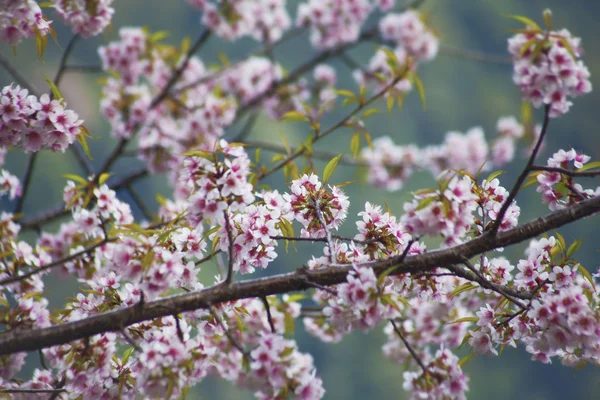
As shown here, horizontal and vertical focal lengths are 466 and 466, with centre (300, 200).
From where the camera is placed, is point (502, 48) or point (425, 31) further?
point (502, 48)

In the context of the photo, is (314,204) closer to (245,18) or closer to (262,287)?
(262,287)

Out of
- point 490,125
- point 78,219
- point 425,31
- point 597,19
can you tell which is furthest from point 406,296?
point 597,19

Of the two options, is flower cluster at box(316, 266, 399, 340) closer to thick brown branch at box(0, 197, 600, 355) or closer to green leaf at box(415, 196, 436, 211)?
thick brown branch at box(0, 197, 600, 355)

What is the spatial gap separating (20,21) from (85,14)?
1.27 feet

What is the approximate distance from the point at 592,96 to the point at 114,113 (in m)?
9.24

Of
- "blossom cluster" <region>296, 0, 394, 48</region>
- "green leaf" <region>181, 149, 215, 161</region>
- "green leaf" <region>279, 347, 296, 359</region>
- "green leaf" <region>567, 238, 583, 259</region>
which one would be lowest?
"green leaf" <region>279, 347, 296, 359</region>

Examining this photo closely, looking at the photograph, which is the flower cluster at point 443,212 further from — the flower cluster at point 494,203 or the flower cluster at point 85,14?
the flower cluster at point 85,14

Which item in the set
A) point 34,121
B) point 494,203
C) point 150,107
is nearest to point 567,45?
point 494,203

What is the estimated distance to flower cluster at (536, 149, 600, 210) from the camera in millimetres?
1364

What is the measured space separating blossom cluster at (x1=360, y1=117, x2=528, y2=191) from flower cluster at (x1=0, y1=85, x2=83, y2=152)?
3026mm

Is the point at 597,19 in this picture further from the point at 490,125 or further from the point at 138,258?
the point at 138,258

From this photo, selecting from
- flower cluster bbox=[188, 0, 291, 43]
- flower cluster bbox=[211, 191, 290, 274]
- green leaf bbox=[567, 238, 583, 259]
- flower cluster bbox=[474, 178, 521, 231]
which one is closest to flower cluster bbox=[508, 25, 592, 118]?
flower cluster bbox=[474, 178, 521, 231]

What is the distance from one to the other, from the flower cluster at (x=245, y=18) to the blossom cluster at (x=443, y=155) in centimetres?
139

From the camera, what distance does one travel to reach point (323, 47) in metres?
4.12
